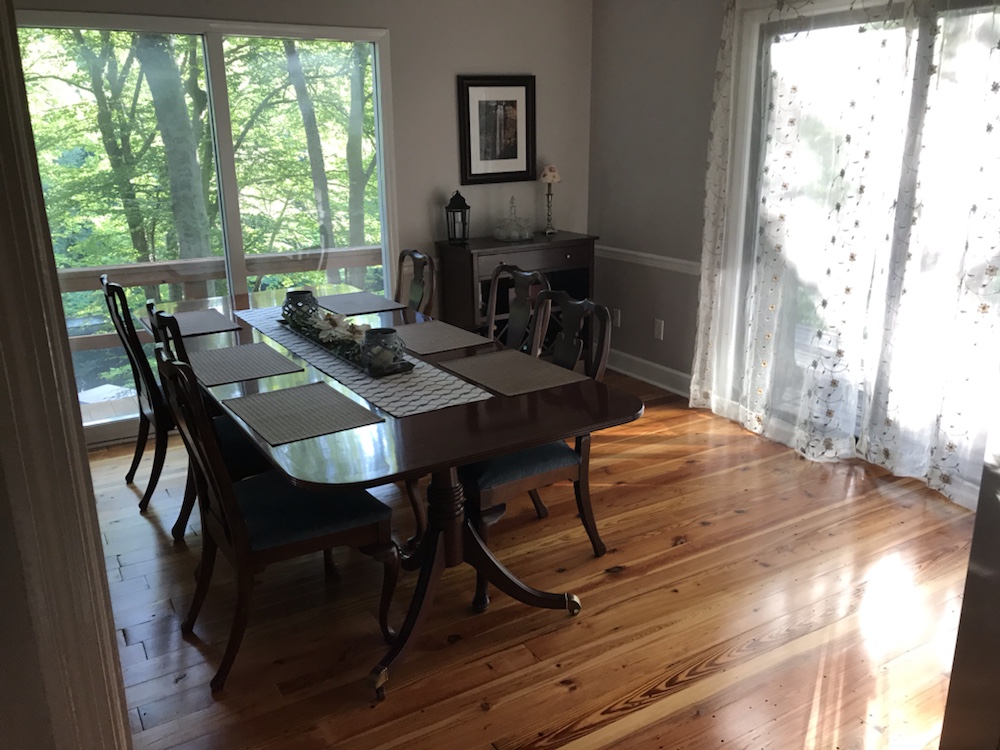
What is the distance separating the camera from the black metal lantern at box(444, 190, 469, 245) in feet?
15.3

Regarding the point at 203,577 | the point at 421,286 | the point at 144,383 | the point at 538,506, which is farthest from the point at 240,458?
the point at 421,286

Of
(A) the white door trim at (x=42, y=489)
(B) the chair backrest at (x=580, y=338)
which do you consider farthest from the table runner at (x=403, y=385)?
(A) the white door trim at (x=42, y=489)

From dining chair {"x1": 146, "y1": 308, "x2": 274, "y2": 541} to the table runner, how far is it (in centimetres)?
37

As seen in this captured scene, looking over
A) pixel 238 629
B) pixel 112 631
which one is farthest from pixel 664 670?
pixel 112 631

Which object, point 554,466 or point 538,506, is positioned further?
point 538,506

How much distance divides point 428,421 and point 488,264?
2.52 m

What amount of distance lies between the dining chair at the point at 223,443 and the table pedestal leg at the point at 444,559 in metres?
0.67

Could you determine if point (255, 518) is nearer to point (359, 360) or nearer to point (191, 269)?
point (359, 360)

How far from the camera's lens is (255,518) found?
2246 millimetres

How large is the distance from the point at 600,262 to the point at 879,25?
229cm

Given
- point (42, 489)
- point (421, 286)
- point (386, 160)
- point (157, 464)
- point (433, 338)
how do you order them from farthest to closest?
point (386, 160)
point (421, 286)
point (157, 464)
point (433, 338)
point (42, 489)

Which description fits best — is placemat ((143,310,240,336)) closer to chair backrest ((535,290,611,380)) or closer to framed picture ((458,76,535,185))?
chair backrest ((535,290,611,380))

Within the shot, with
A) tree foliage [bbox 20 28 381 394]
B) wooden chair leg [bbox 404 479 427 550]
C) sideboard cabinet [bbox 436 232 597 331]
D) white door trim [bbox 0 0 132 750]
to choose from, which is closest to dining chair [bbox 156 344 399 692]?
wooden chair leg [bbox 404 479 427 550]

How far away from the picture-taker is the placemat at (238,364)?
2.60 metres
